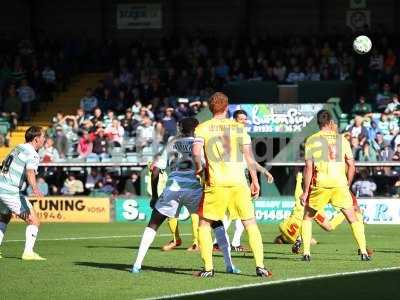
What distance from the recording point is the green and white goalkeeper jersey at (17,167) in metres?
15.2

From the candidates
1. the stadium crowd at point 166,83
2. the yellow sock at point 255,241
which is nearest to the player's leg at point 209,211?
the yellow sock at point 255,241

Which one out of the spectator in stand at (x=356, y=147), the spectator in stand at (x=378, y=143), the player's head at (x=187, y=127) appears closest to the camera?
the player's head at (x=187, y=127)

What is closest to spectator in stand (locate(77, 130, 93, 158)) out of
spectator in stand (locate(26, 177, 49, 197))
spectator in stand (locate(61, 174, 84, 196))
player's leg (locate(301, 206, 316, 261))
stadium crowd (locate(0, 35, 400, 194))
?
stadium crowd (locate(0, 35, 400, 194))

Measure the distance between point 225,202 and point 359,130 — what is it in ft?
53.5

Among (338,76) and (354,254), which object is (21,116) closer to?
(338,76)

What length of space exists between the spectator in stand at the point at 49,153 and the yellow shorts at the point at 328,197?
15.8m

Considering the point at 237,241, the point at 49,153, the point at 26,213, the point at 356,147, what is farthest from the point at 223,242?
the point at 49,153

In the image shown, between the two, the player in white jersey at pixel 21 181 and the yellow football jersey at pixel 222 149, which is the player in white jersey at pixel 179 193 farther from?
the player in white jersey at pixel 21 181

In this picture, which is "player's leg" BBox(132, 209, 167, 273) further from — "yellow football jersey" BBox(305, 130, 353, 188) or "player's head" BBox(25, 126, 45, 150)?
"player's head" BBox(25, 126, 45, 150)

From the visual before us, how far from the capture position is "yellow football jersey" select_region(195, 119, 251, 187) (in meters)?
12.5

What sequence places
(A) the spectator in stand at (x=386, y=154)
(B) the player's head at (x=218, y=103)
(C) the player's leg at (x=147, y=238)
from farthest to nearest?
(A) the spectator in stand at (x=386, y=154), (C) the player's leg at (x=147, y=238), (B) the player's head at (x=218, y=103)

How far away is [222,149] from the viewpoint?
1254cm

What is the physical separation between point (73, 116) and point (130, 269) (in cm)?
1983

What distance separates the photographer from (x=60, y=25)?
41.2 metres
